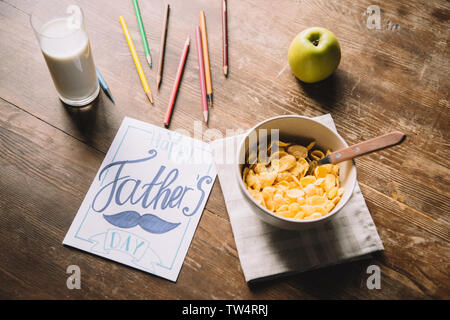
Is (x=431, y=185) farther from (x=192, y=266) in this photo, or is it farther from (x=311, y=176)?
(x=192, y=266)

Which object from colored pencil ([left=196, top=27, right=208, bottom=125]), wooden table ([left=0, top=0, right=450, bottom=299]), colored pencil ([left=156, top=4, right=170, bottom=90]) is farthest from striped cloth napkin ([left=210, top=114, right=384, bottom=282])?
colored pencil ([left=156, top=4, right=170, bottom=90])

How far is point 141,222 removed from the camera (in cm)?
61

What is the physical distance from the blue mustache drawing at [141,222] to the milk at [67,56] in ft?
0.80

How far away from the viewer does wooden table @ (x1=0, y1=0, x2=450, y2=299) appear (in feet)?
1.90

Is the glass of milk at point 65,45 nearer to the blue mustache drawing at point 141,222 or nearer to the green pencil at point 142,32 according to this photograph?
the green pencil at point 142,32

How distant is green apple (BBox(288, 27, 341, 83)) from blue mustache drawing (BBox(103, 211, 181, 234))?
0.38m

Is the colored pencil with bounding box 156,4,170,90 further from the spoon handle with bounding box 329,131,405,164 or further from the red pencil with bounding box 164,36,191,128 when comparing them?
the spoon handle with bounding box 329,131,405,164

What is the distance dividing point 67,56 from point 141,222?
0.30 meters

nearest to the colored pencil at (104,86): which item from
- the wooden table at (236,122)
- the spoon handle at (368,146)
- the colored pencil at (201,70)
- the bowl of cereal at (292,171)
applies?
the wooden table at (236,122)

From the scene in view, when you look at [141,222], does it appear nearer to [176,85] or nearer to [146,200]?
[146,200]

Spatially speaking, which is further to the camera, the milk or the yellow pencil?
the yellow pencil

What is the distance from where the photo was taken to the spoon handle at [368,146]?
485 millimetres

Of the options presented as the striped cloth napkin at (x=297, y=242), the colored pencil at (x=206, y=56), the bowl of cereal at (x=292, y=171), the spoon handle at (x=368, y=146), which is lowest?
the striped cloth napkin at (x=297, y=242)
